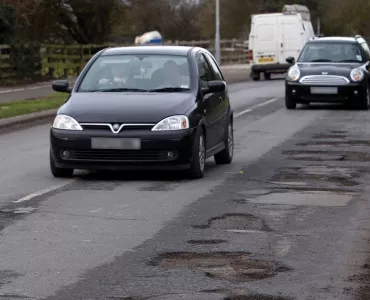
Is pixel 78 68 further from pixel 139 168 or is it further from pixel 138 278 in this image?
pixel 138 278

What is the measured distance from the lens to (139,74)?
14195mm

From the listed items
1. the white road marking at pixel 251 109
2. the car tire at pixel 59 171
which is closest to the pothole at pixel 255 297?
the car tire at pixel 59 171

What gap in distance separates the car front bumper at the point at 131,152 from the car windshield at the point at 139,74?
3.49ft

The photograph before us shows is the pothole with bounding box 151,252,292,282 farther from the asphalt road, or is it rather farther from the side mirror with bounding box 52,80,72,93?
the side mirror with bounding box 52,80,72,93

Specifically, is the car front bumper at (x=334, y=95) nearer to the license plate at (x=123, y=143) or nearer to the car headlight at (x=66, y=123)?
the car headlight at (x=66, y=123)

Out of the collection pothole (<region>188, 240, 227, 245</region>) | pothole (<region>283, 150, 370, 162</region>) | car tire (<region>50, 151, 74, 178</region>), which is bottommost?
pothole (<region>283, 150, 370, 162</region>)

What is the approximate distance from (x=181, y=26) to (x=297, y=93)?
→ 57.4 metres

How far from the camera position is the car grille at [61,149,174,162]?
42.7ft

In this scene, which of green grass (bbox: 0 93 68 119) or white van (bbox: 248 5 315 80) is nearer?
green grass (bbox: 0 93 68 119)

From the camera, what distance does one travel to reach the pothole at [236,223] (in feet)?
33.0

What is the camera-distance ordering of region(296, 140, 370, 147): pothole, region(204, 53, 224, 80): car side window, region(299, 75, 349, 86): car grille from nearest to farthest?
region(204, 53, 224, 80): car side window < region(296, 140, 370, 147): pothole < region(299, 75, 349, 86): car grille

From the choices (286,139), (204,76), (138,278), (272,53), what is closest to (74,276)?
(138,278)

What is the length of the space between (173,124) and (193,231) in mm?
3449

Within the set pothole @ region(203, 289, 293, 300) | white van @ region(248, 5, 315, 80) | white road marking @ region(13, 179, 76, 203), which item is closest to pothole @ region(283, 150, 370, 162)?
white road marking @ region(13, 179, 76, 203)
